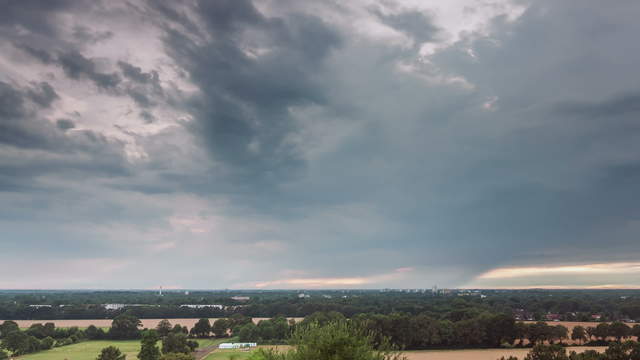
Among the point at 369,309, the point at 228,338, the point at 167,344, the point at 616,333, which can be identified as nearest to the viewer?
the point at 167,344

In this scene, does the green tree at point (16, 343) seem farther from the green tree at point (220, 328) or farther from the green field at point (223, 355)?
the green tree at point (220, 328)

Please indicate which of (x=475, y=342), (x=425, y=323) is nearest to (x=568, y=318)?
(x=475, y=342)

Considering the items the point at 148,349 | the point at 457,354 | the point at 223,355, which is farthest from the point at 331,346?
the point at 457,354

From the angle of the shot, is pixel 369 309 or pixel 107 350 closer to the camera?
pixel 107 350

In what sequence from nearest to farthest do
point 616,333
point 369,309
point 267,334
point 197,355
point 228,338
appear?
point 197,355, point 616,333, point 267,334, point 228,338, point 369,309

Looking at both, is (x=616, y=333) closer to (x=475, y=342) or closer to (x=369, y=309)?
(x=475, y=342)

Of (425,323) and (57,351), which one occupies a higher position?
(425,323)
